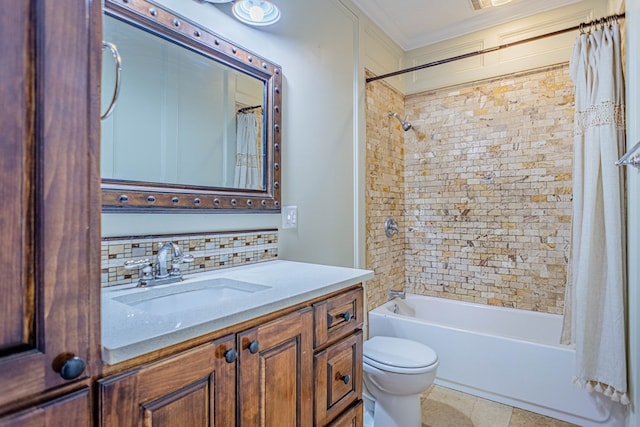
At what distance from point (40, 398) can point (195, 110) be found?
3.80ft

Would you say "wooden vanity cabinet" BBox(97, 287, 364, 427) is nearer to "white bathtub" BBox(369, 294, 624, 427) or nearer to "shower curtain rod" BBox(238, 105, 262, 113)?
"shower curtain rod" BBox(238, 105, 262, 113)

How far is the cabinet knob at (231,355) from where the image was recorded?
2.65 ft

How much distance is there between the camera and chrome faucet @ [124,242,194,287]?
3.80 feet

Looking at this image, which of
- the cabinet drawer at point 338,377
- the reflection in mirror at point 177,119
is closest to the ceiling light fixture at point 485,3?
the reflection in mirror at point 177,119

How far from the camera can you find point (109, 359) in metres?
0.60

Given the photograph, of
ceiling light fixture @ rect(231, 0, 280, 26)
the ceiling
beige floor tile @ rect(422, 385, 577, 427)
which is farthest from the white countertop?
the ceiling

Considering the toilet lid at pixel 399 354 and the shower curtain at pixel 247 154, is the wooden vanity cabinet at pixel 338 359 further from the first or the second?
the shower curtain at pixel 247 154

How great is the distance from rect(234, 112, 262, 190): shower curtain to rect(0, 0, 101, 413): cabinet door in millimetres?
1022

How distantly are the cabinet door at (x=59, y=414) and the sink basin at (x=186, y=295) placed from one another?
0.44 m

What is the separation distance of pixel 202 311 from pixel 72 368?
12.3 inches

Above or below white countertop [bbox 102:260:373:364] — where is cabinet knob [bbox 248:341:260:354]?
below

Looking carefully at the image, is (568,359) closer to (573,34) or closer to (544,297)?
(544,297)

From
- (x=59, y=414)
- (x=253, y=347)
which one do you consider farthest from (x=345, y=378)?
(x=59, y=414)

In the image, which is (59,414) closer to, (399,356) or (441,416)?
(399,356)
